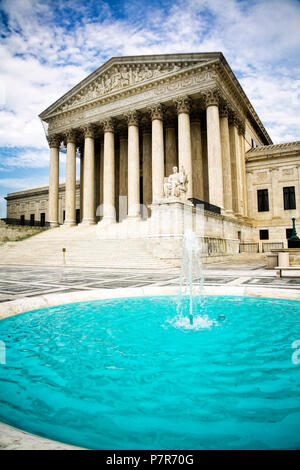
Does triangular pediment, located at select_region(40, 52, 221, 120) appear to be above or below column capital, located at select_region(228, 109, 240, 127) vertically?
Answer: above

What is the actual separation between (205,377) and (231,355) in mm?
649

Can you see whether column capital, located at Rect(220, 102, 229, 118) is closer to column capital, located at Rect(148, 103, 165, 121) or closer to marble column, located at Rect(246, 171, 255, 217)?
column capital, located at Rect(148, 103, 165, 121)

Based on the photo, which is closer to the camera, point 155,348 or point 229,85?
point 155,348

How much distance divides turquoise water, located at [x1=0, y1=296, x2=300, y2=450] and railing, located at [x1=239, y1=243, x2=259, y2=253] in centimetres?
2275

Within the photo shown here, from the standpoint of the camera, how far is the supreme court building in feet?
78.2

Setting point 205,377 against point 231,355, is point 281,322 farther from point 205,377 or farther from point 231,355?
point 205,377

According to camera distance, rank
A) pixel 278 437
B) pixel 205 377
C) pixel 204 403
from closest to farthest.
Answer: pixel 278 437 < pixel 204 403 < pixel 205 377

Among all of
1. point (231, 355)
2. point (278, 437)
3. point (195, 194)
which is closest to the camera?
point (278, 437)

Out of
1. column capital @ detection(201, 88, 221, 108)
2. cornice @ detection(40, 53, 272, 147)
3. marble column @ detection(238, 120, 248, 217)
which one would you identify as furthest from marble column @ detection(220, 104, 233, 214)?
marble column @ detection(238, 120, 248, 217)

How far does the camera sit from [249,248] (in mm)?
27359

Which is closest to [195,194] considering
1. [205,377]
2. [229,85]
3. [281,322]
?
[229,85]

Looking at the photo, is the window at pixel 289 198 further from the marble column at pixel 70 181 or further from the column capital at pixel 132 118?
the marble column at pixel 70 181

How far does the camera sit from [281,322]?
13.9 ft
